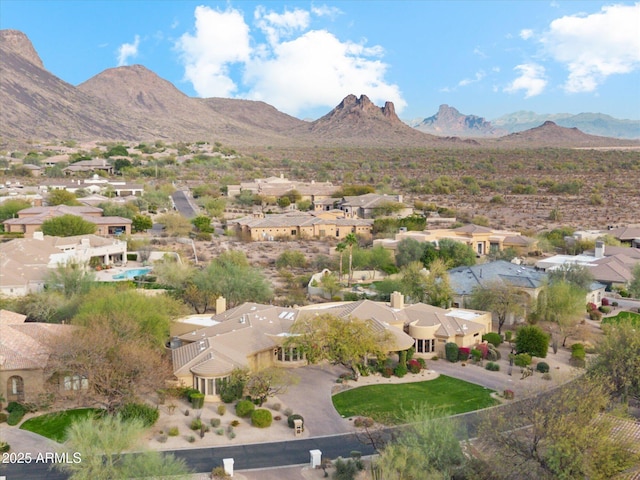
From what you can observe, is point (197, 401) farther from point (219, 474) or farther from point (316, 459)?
point (316, 459)

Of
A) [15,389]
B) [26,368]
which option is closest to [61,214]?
[15,389]

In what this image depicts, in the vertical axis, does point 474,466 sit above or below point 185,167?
below

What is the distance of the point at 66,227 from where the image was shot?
189 feet

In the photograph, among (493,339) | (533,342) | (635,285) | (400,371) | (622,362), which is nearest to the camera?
(622,362)

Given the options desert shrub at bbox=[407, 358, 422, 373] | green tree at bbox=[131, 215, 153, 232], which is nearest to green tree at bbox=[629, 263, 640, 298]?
desert shrub at bbox=[407, 358, 422, 373]

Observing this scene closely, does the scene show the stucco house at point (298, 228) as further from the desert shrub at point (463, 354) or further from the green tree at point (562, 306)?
the desert shrub at point (463, 354)

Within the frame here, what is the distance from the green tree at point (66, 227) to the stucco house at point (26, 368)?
3067 cm

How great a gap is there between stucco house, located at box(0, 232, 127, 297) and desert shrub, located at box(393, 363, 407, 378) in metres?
23.9

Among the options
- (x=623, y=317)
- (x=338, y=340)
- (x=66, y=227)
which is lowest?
(x=623, y=317)

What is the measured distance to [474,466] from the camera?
744 inches

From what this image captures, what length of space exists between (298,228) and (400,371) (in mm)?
41663

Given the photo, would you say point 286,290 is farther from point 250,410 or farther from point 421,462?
point 421,462

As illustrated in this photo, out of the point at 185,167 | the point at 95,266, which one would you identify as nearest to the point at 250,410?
the point at 95,266

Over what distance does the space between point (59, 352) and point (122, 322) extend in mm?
3478
